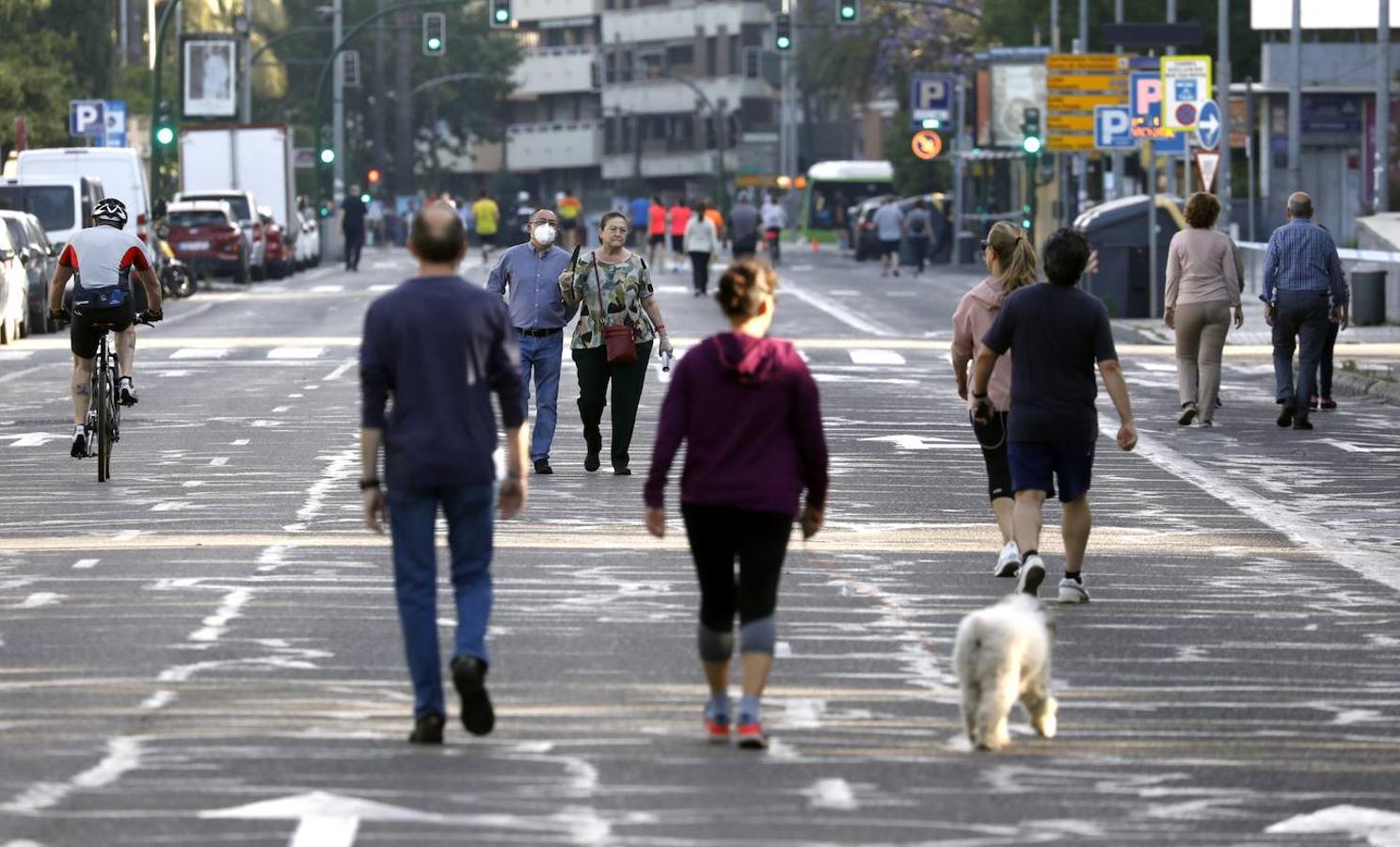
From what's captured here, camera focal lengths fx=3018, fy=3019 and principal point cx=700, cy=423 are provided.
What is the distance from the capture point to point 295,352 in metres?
33.1

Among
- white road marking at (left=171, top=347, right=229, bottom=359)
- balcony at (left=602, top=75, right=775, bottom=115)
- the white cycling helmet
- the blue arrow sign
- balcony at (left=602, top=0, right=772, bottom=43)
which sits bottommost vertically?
white road marking at (left=171, top=347, right=229, bottom=359)

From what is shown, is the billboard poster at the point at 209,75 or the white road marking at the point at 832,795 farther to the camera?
the billboard poster at the point at 209,75

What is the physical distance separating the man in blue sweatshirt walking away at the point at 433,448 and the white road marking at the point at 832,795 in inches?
43.2

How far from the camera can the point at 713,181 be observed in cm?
13388

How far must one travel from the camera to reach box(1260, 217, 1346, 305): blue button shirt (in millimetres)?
22188

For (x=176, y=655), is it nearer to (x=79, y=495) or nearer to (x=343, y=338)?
(x=79, y=495)

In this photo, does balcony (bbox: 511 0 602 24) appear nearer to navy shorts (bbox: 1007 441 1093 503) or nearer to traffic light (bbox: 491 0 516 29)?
traffic light (bbox: 491 0 516 29)

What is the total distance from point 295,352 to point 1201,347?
1353 centimetres

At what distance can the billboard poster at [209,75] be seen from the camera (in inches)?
2815

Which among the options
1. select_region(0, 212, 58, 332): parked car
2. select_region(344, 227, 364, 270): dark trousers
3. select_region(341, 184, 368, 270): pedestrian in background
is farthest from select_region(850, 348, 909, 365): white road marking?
select_region(344, 227, 364, 270): dark trousers

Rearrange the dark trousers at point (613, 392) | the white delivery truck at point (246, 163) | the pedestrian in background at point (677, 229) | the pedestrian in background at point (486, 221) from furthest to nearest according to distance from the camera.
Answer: the pedestrian in background at point (486, 221), the white delivery truck at point (246, 163), the pedestrian in background at point (677, 229), the dark trousers at point (613, 392)

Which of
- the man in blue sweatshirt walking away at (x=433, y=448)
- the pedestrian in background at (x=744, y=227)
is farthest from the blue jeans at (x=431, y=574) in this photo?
the pedestrian in background at (x=744, y=227)

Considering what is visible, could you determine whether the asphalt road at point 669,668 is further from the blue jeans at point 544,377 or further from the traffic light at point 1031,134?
the traffic light at point 1031,134

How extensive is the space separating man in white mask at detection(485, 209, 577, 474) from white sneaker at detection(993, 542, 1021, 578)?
556cm
